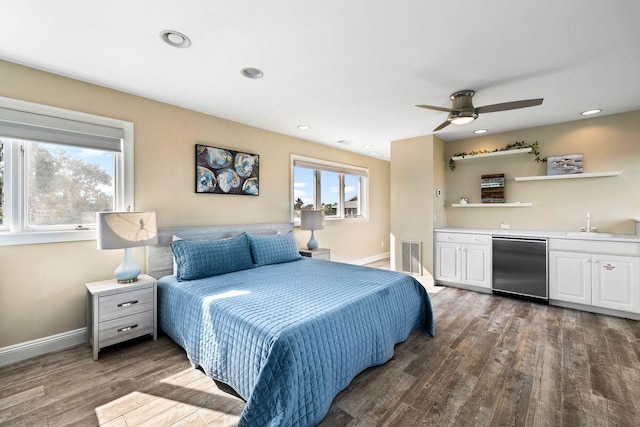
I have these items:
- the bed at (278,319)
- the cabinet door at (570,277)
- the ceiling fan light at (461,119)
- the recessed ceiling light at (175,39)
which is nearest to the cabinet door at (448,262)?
the cabinet door at (570,277)

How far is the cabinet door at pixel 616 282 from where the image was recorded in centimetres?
318

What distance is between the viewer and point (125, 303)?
99.0 inches

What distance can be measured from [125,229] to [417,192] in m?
4.12

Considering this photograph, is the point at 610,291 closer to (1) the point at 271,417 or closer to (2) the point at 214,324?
(1) the point at 271,417

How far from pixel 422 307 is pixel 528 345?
964 mm

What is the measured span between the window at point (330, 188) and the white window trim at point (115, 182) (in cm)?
234

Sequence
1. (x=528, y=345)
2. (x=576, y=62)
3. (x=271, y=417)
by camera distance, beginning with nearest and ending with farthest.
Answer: (x=271, y=417)
(x=576, y=62)
(x=528, y=345)

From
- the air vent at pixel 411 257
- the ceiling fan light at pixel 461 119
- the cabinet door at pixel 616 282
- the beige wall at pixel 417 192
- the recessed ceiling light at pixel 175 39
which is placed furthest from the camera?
the air vent at pixel 411 257

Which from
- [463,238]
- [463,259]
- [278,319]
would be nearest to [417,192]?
[463,238]

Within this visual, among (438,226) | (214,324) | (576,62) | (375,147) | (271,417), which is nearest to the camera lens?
(271,417)

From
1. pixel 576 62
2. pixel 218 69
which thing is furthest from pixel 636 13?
pixel 218 69

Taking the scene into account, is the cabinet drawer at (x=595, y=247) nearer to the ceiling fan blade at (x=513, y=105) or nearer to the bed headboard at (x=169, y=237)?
the ceiling fan blade at (x=513, y=105)

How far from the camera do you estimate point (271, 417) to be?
148 centimetres

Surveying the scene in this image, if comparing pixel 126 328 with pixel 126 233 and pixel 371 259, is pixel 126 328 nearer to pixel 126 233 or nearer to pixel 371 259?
pixel 126 233
